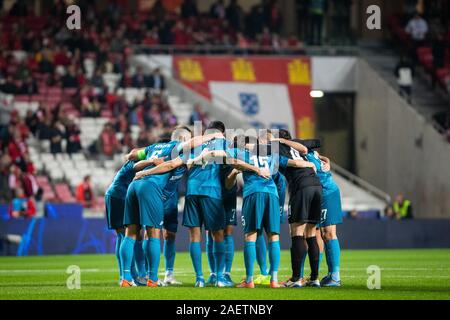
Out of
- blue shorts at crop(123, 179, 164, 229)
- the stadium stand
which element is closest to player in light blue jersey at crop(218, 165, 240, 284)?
blue shorts at crop(123, 179, 164, 229)

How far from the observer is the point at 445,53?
124 ft

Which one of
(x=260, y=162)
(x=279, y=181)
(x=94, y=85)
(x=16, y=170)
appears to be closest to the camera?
(x=260, y=162)

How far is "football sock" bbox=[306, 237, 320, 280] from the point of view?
53.0ft

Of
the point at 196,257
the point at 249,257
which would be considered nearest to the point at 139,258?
the point at 196,257

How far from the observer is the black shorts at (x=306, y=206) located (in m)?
16.0

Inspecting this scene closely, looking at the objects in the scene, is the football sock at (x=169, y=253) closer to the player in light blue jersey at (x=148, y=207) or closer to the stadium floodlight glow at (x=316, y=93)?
the player in light blue jersey at (x=148, y=207)

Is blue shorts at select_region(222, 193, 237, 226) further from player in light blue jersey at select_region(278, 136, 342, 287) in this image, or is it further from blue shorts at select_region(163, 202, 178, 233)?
player in light blue jersey at select_region(278, 136, 342, 287)

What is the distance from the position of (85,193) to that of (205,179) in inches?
538

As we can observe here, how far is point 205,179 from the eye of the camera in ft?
52.9

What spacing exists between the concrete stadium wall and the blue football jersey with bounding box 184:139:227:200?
63.0ft

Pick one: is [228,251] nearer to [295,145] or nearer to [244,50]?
[295,145]

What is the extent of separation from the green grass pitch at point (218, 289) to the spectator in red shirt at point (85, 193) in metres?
2.75

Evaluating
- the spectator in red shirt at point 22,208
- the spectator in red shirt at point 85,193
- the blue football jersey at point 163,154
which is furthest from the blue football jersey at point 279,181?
the spectator in red shirt at point 85,193

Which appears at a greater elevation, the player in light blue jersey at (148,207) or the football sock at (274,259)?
the player in light blue jersey at (148,207)
